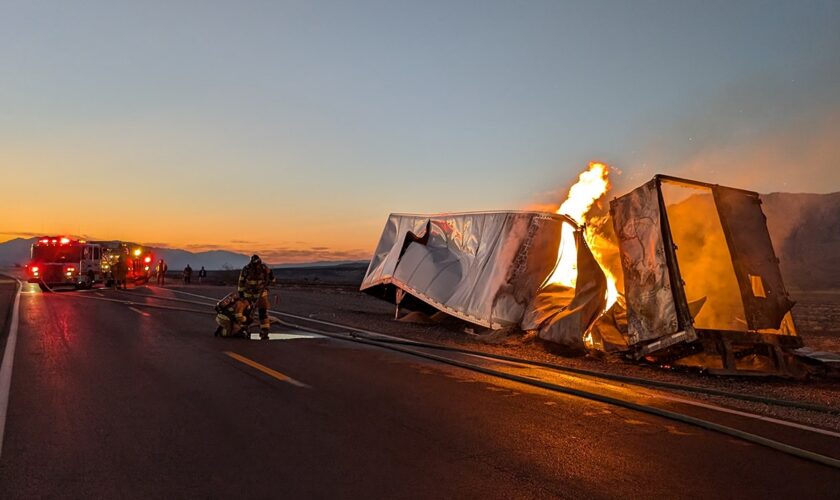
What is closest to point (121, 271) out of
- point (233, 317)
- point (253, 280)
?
point (253, 280)

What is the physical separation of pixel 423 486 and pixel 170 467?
6.59 feet

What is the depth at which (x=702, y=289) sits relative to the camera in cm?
1093

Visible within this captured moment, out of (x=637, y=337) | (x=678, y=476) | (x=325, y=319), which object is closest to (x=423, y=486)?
(x=678, y=476)

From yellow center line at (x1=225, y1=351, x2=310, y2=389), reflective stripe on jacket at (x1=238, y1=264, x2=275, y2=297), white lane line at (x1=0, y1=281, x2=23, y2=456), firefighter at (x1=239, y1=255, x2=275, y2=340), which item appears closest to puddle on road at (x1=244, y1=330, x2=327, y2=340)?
firefighter at (x1=239, y1=255, x2=275, y2=340)

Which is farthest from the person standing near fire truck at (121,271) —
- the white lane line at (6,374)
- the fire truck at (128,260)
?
the white lane line at (6,374)

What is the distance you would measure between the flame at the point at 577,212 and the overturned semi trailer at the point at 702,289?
1.46 m

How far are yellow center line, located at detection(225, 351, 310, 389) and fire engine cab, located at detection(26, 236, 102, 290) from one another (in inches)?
1084

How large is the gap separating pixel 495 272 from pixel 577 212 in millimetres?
2305

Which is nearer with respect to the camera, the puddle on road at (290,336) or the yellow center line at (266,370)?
the yellow center line at (266,370)

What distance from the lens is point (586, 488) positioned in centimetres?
397

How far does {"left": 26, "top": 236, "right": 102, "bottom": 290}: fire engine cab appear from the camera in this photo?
31812 millimetres

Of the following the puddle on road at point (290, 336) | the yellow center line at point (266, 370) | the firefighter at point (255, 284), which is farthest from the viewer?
the firefighter at point (255, 284)

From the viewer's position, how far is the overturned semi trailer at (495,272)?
11.1 meters

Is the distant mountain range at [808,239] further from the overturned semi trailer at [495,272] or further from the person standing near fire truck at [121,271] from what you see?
the person standing near fire truck at [121,271]
